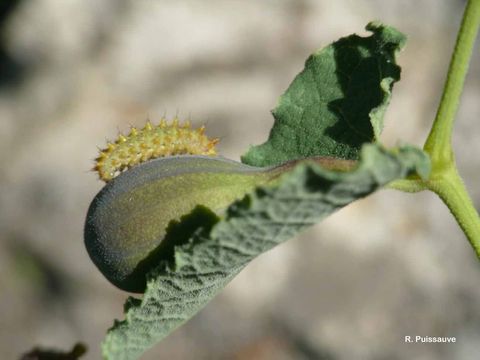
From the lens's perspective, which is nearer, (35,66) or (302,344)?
(302,344)

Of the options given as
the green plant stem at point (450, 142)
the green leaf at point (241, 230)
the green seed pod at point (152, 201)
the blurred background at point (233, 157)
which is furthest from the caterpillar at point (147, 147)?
the blurred background at point (233, 157)

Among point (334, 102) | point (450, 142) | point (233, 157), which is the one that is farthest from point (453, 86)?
point (233, 157)

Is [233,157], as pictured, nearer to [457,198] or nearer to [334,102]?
[334,102]

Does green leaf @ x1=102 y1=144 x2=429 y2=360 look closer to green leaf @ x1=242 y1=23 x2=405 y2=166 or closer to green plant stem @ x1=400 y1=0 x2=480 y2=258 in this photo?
green plant stem @ x1=400 y1=0 x2=480 y2=258

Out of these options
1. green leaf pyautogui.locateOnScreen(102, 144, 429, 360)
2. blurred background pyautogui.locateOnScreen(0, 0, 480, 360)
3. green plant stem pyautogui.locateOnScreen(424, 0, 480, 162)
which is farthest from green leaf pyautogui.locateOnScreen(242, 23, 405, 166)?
blurred background pyautogui.locateOnScreen(0, 0, 480, 360)

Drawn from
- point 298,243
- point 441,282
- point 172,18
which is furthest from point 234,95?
point 441,282

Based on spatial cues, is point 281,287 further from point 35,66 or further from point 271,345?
point 35,66
